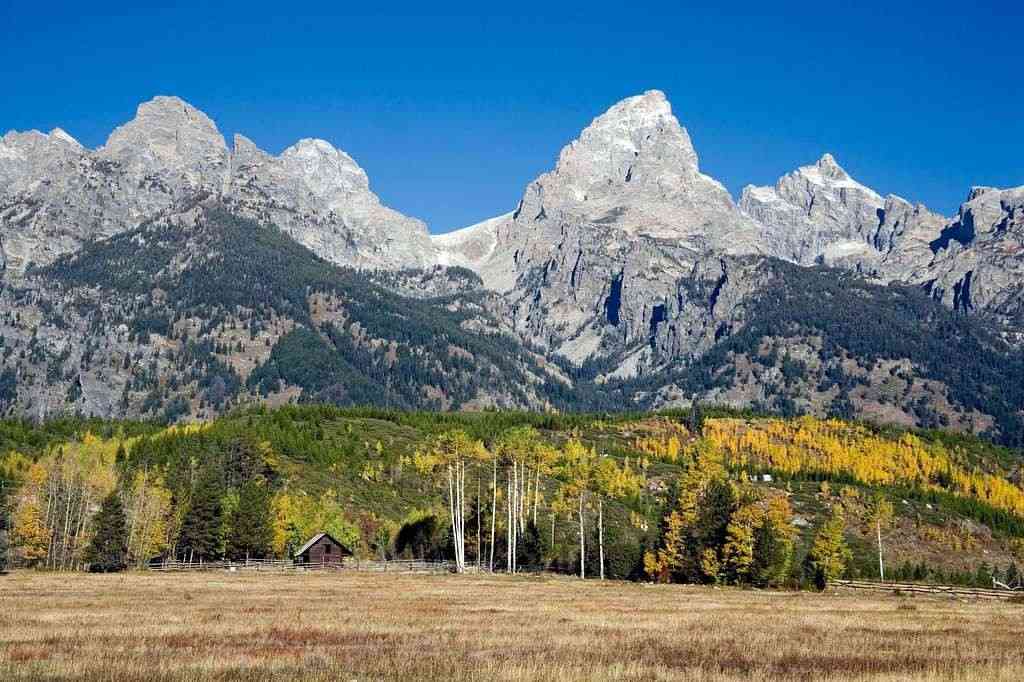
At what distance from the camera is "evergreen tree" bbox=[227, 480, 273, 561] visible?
118 metres

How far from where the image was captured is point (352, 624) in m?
40.7

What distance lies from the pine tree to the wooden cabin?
2063 centimetres

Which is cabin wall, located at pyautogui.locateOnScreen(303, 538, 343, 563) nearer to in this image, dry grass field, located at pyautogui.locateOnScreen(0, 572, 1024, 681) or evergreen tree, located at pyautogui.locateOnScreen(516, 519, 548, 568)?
evergreen tree, located at pyautogui.locateOnScreen(516, 519, 548, 568)

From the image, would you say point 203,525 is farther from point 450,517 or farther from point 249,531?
point 450,517

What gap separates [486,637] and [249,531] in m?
87.3

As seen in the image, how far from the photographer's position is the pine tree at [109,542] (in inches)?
3797

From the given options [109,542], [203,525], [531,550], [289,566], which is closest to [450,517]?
[531,550]

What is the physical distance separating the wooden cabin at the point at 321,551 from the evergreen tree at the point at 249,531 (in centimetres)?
426

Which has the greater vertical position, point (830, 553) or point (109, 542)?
point (109, 542)

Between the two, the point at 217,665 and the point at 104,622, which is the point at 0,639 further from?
the point at 217,665

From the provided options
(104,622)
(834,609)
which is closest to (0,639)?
(104,622)

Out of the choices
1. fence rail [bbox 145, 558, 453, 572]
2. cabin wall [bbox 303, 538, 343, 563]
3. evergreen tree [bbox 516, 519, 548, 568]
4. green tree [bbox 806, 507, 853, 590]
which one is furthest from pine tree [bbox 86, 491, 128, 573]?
green tree [bbox 806, 507, 853, 590]

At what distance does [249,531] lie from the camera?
388 feet

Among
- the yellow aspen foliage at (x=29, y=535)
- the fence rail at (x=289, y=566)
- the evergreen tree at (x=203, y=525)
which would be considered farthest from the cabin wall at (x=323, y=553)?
the yellow aspen foliage at (x=29, y=535)
